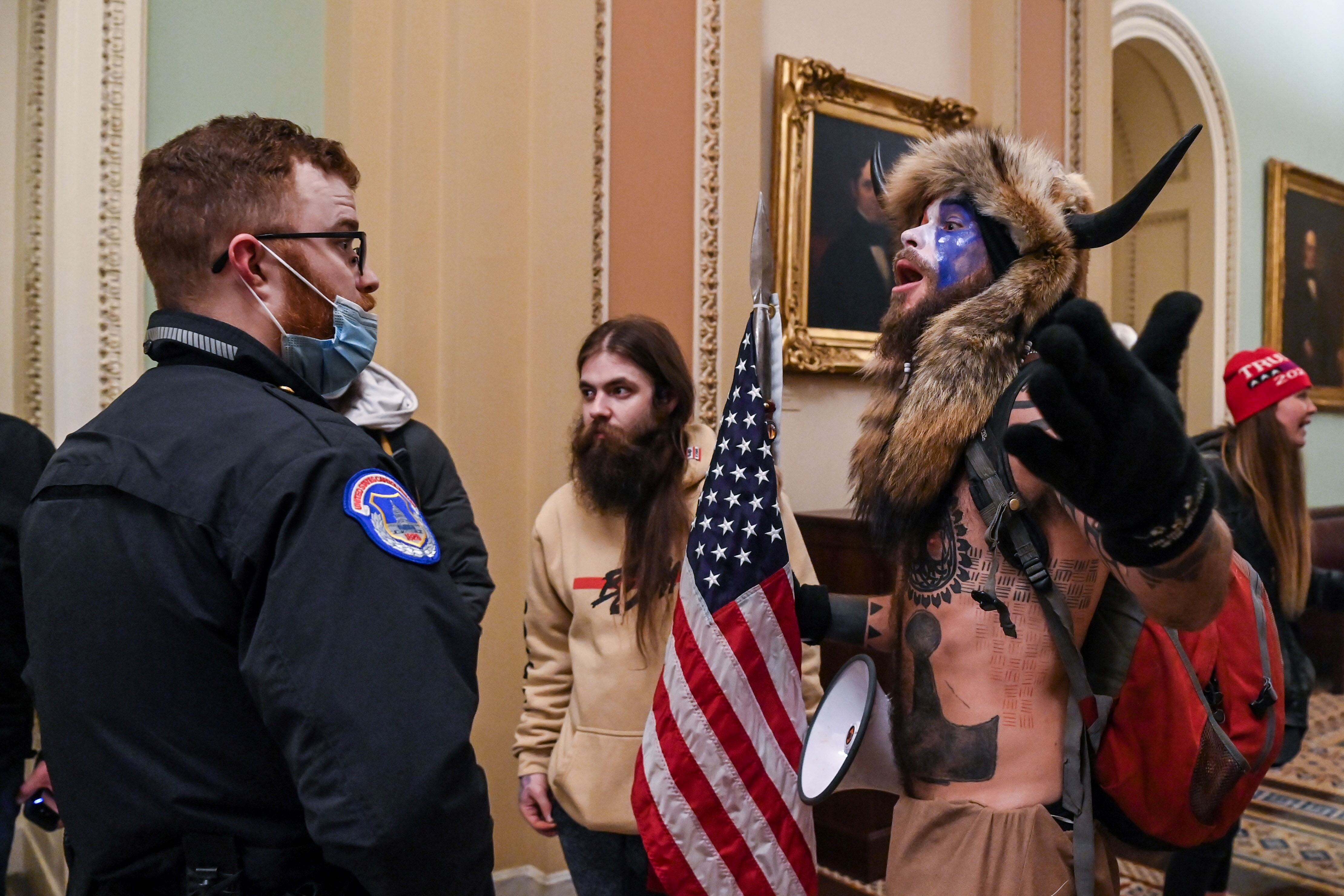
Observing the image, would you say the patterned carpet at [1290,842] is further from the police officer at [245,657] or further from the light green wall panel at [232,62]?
the light green wall panel at [232,62]

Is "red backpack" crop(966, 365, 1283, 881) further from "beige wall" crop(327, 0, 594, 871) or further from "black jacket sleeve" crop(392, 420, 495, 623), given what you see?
"beige wall" crop(327, 0, 594, 871)

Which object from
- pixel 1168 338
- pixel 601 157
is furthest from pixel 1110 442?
pixel 601 157

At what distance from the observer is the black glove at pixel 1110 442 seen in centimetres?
111

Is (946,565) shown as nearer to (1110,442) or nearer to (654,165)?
(1110,442)

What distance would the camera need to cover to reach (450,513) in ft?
9.30

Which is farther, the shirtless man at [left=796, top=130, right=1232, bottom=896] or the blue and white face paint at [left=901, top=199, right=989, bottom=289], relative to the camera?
the blue and white face paint at [left=901, top=199, right=989, bottom=289]

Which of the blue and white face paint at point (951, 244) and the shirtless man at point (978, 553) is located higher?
the blue and white face paint at point (951, 244)

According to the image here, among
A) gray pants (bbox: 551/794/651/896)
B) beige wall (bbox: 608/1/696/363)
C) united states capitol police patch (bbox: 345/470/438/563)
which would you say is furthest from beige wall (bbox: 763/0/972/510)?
united states capitol police patch (bbox: 345/470/438/563)

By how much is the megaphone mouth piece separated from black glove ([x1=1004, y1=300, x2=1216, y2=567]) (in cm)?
60

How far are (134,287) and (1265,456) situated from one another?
3.73 metres

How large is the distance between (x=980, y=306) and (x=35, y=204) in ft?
9.92

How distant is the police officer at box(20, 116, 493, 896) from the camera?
1169 mm

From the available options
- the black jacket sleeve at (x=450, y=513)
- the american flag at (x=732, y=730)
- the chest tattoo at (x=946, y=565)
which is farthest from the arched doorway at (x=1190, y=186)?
the chest tattoo at (x=946, y=565)

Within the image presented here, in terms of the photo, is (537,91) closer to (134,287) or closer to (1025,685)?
(134,287)
